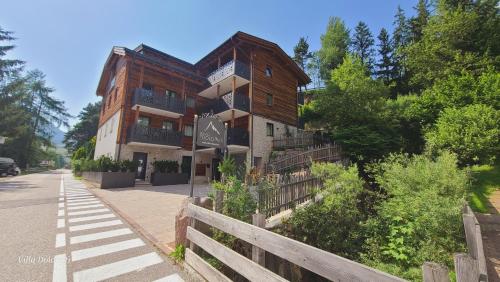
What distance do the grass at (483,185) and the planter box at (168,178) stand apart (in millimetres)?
17343

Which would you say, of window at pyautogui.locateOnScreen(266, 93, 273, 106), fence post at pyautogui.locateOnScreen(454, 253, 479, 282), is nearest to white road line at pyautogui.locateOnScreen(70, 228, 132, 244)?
fence post at pyautogui.locateOnScreen(454, 253, 479, 282)

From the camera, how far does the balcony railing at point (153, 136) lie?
666 inches

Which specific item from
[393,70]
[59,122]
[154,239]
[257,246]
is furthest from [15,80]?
[393,70]

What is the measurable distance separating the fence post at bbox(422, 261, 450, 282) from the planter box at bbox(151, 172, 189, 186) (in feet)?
57.7

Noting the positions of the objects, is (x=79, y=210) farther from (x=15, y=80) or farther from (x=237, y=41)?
(x=15, y=80)

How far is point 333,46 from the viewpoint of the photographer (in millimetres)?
36219

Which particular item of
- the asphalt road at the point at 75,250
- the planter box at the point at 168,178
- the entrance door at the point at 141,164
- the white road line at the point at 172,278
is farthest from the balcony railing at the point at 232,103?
the white road line at the point at 172,278

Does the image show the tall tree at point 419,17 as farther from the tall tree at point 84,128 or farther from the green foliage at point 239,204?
the tall tree at point 84,128

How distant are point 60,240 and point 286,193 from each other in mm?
5646

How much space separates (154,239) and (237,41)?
57.5 feet

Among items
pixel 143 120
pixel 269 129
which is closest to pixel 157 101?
pixel 143 120

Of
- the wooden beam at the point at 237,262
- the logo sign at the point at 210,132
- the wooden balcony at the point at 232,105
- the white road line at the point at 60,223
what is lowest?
the white road line at the point at 60,223

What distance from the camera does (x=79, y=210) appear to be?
331 inches

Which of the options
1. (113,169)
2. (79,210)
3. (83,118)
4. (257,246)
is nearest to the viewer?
(257,246)
